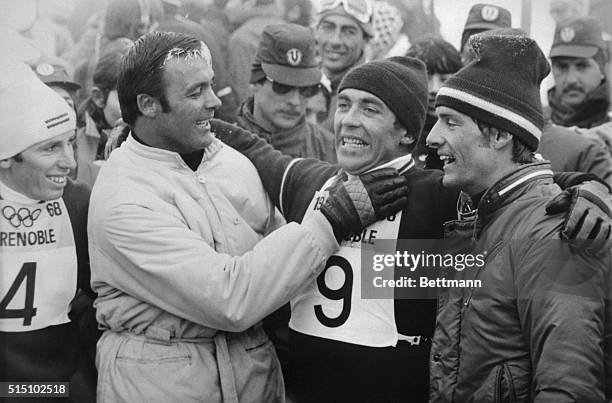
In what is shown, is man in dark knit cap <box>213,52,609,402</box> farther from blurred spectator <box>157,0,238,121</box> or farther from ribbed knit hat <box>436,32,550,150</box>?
blurred spectator <box>157,0,238,121</box>

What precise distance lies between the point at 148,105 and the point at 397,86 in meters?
0.80

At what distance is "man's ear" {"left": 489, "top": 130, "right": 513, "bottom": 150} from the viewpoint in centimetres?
230

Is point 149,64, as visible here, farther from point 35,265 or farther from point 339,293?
point 339,293

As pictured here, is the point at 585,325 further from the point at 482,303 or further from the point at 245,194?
the point at 245,194

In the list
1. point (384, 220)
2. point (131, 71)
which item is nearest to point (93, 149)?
point (131, 71)

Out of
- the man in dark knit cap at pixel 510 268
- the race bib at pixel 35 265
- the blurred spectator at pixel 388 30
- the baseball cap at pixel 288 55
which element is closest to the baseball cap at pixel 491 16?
the blurred spectator at pixel 388 30

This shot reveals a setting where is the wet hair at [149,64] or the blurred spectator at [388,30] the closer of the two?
the wet hair at [149,64]

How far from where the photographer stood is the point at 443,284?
237cm

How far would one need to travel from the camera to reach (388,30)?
3.65m

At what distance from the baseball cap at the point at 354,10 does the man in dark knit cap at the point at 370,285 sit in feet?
3.56

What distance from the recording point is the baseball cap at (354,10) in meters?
3.65

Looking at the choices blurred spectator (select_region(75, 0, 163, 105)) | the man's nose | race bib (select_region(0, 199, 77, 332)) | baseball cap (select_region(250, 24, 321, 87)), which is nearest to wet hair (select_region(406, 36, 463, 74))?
baseball cap (select_region(250, 24, 321, 87))

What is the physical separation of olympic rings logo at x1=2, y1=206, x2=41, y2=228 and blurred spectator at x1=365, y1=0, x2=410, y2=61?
166cm

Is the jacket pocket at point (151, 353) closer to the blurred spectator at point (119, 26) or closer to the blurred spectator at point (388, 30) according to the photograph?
the blurred spectator at point (119, 26)
